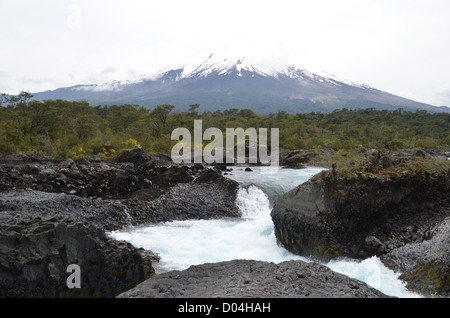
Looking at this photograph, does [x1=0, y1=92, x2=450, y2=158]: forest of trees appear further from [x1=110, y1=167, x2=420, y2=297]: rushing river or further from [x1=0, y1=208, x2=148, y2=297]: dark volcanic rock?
[x1=0, y1=208, x2=148, y2=297]: dark volcanic rock

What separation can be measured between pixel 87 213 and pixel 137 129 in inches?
1017

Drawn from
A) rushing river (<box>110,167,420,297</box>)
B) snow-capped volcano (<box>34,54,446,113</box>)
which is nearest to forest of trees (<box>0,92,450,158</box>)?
rushing river (<box>110,167,420,297</box>)

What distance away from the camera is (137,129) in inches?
1420

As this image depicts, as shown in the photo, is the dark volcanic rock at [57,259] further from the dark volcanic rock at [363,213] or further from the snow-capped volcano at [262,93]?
the snow-capped volcano at [262,93]

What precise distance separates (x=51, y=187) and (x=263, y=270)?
1127 centimetres

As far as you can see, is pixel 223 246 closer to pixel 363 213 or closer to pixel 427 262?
pixel 363 213

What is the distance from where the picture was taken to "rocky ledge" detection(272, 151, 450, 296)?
728 cm

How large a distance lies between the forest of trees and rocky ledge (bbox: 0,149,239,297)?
5.95m

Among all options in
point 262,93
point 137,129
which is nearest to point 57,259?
point 137,129

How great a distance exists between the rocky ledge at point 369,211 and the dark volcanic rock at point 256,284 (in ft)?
9.52

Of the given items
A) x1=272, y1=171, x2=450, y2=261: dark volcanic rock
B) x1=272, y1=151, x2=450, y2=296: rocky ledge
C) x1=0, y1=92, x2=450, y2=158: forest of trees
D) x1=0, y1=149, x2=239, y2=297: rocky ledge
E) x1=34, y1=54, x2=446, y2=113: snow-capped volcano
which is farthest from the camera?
x1=34, y1=54, x2=446, y2=113: snow-capped volcano

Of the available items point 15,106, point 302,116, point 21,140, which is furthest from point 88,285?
point 302,116

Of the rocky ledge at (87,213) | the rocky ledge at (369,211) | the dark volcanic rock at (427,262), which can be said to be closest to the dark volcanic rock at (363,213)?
the rocky ledge at (369,211)
